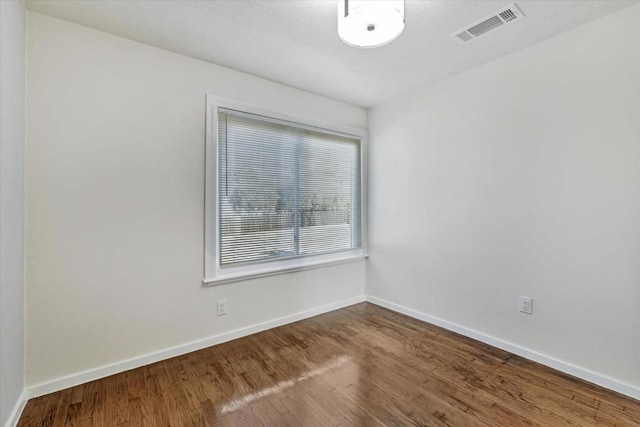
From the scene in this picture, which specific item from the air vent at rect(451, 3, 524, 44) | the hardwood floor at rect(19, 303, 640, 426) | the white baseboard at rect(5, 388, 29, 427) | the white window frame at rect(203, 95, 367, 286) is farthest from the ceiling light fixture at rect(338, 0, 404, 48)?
the white baseboard at rect(5, 388, 29, 427)

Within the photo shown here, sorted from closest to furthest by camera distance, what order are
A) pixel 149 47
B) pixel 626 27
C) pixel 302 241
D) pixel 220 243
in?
pixel 626 27, pixel 149 47, pixel 220 243, pixel 302 241

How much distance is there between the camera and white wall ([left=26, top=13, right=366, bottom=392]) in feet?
6.25

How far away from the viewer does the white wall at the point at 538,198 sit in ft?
6.29

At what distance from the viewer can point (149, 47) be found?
2.26 meters

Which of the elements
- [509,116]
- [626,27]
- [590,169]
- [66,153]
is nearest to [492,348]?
[590,169]

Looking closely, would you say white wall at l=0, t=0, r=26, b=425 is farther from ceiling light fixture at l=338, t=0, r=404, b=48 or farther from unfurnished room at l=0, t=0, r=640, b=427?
ceiling light fixture at l=338, t=0, r=404, b=48

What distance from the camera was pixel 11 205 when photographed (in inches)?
63.0

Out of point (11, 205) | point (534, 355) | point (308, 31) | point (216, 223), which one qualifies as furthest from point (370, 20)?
point (534, 355)

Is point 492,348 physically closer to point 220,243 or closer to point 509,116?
point 509,116

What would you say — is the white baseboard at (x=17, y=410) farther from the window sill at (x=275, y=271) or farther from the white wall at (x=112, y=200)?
the window sill at (x=275, y=271)

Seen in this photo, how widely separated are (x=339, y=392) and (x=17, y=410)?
1.89 m

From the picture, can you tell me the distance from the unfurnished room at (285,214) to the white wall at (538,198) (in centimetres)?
1

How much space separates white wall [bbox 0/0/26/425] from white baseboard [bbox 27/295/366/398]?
0.16 m

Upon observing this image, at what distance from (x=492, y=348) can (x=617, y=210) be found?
1.40m
